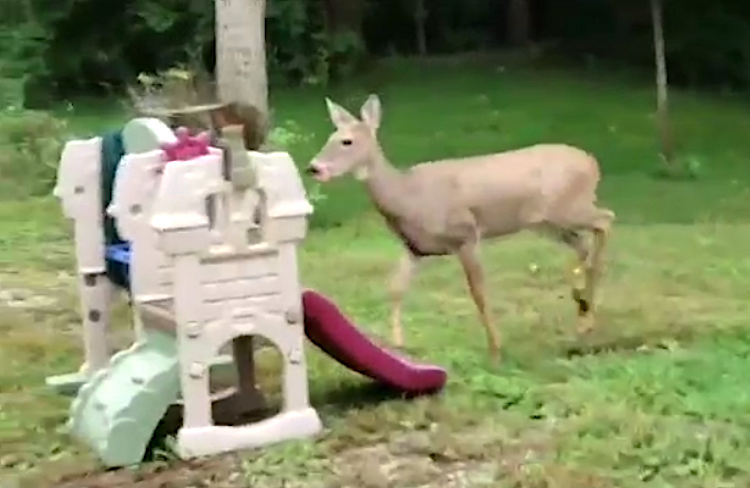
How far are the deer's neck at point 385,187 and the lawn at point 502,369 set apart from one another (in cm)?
64

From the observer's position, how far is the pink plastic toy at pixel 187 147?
18.3ft

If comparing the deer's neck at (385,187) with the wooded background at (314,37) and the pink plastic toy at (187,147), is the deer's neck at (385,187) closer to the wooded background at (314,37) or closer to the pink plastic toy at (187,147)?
the pink plastic toy at (187,147)

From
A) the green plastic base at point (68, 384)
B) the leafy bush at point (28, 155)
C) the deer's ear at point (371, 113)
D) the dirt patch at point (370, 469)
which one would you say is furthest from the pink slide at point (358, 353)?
the leafy bush at point (28, 155)

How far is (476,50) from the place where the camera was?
25188mm

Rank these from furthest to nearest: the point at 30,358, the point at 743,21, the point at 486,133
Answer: the point at 743,21 → the point at 486,133 → the point at 30,358

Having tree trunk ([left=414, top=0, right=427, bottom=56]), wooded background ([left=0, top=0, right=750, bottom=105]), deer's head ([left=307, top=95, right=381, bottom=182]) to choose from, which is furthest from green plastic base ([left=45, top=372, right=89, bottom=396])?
tree trunk ([left=414, top=0, right=427, bottom=56])

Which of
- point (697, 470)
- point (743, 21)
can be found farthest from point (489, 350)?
point (743, 21)

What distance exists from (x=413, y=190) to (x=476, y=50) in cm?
1877

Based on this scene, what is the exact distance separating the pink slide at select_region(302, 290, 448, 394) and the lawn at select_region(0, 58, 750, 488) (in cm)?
8

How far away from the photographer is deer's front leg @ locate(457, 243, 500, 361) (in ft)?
21.4

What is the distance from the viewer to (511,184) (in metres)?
6.84

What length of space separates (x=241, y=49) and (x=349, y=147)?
454 centimetres

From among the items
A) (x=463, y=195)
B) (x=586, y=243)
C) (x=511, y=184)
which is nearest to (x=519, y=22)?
(x=586, y=243)

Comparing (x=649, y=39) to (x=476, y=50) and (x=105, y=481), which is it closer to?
(x=476, y=50)
